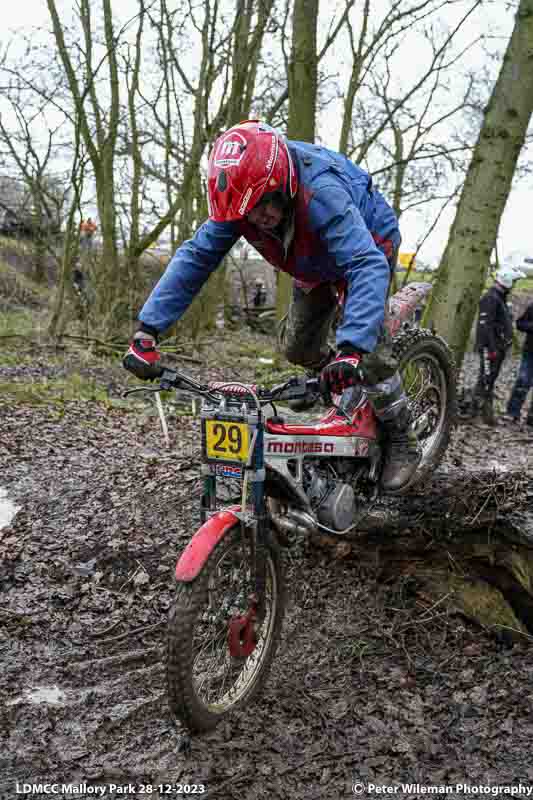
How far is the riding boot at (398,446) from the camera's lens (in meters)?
3.79

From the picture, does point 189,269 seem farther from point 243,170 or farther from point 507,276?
point 507,276

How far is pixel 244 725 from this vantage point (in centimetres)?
296

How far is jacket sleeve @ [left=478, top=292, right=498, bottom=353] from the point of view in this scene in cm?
912

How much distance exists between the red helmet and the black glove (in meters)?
0.63

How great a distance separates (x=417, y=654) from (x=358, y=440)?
125 centimetres

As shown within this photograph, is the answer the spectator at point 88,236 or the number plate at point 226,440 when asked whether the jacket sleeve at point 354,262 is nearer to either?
the number plate at point 226,440

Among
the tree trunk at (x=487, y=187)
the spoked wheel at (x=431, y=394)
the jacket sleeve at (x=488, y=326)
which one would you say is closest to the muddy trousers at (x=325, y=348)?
the spoked wheel at (x=431, y=394)

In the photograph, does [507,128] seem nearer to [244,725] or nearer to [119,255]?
[244,725]

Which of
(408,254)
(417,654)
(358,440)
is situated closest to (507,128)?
(358,440)

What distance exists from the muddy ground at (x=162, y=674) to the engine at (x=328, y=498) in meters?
0.78

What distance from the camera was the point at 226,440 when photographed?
2.80 meters

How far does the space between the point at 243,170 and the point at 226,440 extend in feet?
3.66

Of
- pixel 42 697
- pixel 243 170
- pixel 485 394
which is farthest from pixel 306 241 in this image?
pixel 485 394

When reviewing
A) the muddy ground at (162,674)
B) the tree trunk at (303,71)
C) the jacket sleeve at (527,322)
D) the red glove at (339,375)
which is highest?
the tree trunk at (303,71)
